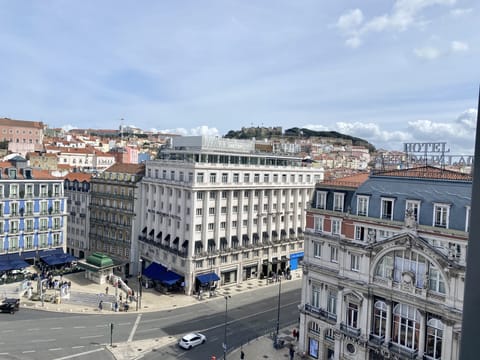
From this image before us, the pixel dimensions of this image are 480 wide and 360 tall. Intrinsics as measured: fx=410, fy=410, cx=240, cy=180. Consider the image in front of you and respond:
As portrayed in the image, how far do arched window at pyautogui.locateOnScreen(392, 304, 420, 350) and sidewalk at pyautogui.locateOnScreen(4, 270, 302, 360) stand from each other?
40.7 ft

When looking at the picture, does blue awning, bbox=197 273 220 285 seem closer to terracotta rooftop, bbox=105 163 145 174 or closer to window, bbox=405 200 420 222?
terracotta rooftop, bbox=105 163 145 174

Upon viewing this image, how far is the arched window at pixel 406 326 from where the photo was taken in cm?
3090

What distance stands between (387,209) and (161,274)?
37400mm

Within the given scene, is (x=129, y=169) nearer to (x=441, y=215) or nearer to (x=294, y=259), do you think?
(x=294, y=259)

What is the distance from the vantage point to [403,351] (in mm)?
31047

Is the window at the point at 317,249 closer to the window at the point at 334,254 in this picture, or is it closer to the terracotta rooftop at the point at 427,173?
the window at the point at 334,254

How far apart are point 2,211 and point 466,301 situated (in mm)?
68386

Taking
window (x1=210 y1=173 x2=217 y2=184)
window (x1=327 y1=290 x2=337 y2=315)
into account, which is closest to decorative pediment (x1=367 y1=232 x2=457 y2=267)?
window (x1=327 y1=290 x2=337 y2=315)

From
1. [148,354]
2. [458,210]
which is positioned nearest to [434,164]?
[458,210]

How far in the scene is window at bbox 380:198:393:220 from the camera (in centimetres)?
3334

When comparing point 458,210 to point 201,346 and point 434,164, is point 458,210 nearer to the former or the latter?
point 434,164

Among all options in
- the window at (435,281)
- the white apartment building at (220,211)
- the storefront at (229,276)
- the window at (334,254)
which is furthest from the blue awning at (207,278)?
the window at (435,281)

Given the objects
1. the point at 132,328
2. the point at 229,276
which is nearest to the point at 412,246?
the point at 132,328

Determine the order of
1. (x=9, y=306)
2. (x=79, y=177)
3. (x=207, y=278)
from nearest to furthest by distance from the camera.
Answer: (x=9, y=306) → (x=207, y=278) → (x=79, y=177)
